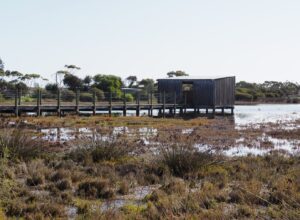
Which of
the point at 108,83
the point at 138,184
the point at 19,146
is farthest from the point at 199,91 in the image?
the point at 138,184

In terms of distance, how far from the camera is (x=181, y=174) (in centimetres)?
1112

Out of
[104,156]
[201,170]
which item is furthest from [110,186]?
[104,156]

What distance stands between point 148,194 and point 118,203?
2.46 feet

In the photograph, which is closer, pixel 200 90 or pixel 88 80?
pixel 200 90

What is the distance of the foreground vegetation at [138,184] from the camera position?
7.48 meters

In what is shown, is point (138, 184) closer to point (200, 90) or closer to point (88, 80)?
point (200, 90)

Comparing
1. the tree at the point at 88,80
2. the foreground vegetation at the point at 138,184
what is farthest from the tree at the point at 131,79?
the foreground vegetation at the point at 138,184

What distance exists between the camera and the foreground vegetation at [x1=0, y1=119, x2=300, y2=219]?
748cm

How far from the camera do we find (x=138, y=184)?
10273 mm

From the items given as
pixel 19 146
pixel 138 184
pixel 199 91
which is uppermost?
pixel 199 91

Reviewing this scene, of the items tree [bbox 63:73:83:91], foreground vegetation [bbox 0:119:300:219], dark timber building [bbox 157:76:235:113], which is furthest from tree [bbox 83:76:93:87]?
foreground vegetation [bbox 0:119:300:219]

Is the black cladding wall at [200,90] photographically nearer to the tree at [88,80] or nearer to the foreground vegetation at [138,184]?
the tree at [88,80]

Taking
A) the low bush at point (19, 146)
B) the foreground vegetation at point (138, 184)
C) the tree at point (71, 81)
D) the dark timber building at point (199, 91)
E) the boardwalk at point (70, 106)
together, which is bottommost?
the foreground vegetation at point (138, 184)

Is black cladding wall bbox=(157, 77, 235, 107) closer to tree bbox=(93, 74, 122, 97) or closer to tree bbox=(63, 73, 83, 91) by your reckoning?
tree bbox=(93, 74, 122, 97)
